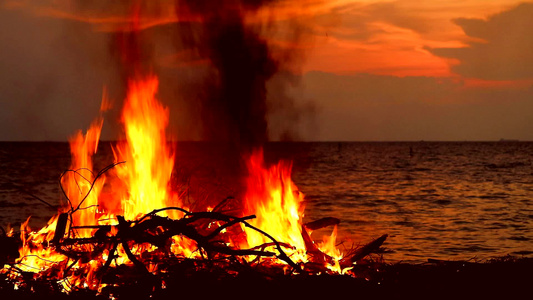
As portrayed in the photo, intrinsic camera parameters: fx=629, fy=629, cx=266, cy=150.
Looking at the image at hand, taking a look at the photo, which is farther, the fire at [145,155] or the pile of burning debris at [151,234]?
the fire at [145,155]

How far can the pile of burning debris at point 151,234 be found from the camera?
627 cm

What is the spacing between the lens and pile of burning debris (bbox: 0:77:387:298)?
627 cm

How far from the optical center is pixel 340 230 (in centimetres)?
1545

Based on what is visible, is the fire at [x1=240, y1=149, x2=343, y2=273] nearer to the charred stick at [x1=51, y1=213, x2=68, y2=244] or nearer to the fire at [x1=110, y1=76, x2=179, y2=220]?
the fire at [x1=110, y1=76, x2=179, y2=220]

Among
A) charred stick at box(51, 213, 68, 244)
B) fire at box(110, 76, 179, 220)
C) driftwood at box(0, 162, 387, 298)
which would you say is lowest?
driftwood at box(0, 162, 387, 298)

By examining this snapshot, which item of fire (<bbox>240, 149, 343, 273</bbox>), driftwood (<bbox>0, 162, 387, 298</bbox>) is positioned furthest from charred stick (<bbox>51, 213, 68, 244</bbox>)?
fire (<bbox>240, 149, 343, 273</bbox>)

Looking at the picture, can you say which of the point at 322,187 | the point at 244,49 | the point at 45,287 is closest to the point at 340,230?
the point at 244,49

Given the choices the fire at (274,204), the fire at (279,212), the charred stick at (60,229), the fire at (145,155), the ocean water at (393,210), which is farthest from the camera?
the ocean water at (393,210)

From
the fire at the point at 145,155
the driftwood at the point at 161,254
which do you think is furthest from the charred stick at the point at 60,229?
the fire at the point at 145,155

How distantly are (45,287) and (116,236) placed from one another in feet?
2.72

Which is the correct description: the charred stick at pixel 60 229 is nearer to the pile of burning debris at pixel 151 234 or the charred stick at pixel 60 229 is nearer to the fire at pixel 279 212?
the pile of burning debris at pixel 151 234

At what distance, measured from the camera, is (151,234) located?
6.71 m

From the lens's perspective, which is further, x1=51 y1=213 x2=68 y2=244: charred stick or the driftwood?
x1=51 y1=213 x2=68 y2=244: charred stick

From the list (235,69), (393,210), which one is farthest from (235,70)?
(393,210)
